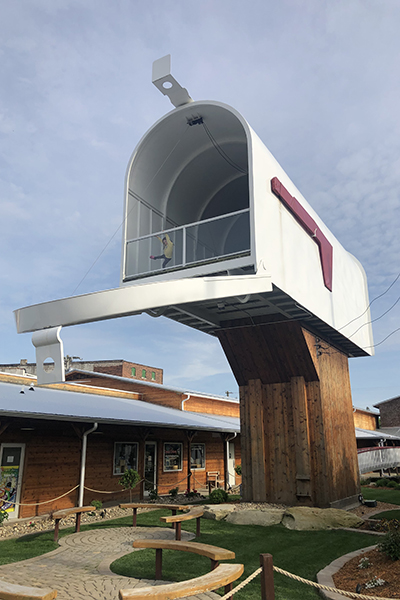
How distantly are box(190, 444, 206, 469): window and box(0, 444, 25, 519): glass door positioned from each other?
31.0 feet

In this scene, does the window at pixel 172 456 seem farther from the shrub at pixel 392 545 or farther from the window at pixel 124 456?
the shrub at pixel 392 545

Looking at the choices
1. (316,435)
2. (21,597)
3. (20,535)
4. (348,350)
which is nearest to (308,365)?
(316,435)

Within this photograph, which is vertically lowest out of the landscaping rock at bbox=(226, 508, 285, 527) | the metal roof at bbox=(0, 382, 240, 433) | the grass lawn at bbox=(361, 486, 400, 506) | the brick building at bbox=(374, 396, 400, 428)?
the grass lawn at bbox=(361, 486, 400, 506)

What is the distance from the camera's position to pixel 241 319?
1243 centimetres

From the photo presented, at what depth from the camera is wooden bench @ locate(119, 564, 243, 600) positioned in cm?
404

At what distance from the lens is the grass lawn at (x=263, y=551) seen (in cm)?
623

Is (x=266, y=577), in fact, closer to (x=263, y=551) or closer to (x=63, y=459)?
(x=263, y=551)

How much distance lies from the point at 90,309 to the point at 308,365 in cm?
703

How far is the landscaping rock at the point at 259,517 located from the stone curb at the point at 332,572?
2.95 meters

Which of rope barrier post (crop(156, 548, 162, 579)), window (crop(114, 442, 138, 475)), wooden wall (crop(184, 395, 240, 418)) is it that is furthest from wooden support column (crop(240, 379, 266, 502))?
wooden wall (crop(184, 395, 240, 418))

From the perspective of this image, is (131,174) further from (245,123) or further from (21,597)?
(21,597)

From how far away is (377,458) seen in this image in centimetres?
2270

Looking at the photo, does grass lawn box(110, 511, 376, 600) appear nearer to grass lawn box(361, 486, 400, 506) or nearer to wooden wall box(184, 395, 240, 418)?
grass lawn box(361, 486, 400, 506)

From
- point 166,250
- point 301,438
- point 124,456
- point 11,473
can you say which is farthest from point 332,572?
point 124,456
